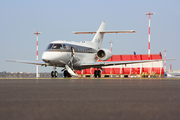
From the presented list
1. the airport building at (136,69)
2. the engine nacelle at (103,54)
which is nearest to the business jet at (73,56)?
the engine nacelle at (103,54)

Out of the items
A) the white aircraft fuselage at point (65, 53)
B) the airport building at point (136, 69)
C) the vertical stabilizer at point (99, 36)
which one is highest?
the vertical stabilizer at point (99, 36)

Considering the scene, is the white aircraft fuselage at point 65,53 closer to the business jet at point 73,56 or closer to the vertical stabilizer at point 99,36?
the business jet at point 73,56

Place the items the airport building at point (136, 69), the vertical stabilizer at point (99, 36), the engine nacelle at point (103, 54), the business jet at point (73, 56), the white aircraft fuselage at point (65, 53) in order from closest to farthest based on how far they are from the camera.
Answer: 1. the white aircraft fuselage at point (65, 53)
2. the business jet at point (73, 56)
3. the engine nacelle at point (103, 54)
4. the vertical stabilizer at point (99, 36)
5. the airport building at point (136, 69)

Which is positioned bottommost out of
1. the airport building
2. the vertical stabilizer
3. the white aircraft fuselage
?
the airport building

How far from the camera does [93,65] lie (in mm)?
31219

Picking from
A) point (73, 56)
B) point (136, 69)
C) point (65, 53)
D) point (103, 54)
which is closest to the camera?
point (65, 53)

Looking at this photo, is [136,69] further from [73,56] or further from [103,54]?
[73,56]

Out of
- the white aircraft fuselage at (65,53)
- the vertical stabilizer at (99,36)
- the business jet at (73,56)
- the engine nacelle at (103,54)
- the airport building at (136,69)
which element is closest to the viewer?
the white aircraft fuselage at (65,53)

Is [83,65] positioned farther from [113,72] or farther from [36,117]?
[36,117]

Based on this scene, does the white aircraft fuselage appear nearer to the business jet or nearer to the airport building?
the business jet

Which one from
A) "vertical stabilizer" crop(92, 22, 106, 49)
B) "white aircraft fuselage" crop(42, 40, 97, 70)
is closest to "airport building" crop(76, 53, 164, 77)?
"vertical stabilizer" crop(92, 22, 106, 49)

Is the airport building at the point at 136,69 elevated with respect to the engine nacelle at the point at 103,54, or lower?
lower

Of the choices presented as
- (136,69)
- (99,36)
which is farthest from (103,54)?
(136,69)

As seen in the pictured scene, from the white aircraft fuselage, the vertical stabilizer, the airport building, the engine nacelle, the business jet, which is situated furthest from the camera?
the airport building
